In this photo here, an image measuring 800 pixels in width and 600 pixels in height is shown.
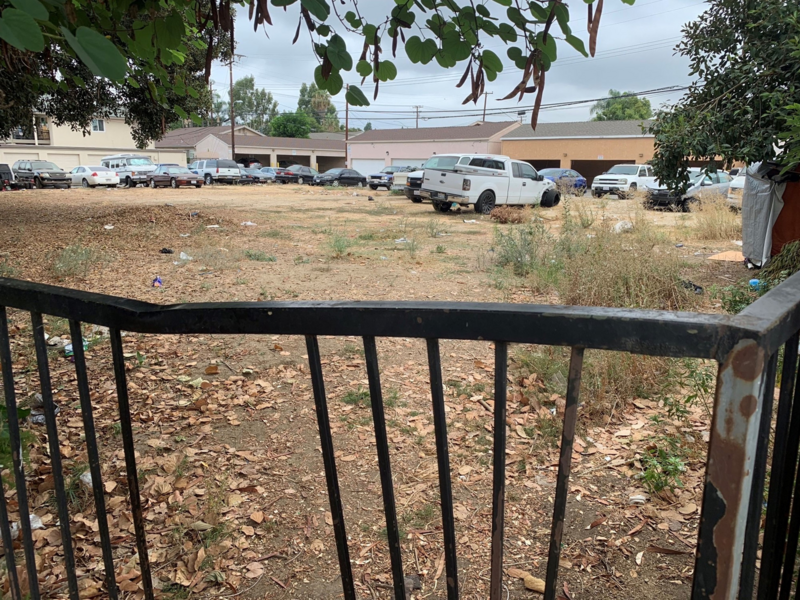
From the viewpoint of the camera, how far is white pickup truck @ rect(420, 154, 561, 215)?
1903cm

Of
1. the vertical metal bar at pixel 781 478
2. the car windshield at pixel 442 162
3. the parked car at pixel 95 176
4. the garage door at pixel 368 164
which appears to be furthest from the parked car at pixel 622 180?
the garage door at pixel 368 164

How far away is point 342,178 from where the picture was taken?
4188 centimetres

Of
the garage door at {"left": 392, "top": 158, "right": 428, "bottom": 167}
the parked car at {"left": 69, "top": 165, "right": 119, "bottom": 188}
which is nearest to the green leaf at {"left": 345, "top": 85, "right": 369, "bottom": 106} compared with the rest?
the parked car at {"left": 69, "top": 165, "right": 119, "bottom": 188}

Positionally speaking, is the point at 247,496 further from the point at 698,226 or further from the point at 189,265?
the point at 698,226

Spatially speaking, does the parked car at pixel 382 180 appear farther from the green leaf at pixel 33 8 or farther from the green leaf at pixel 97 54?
the green leaf at pixel 33 8

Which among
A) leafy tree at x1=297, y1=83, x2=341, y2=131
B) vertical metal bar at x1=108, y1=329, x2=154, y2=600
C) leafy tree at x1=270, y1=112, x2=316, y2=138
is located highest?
leafy tree at x1=297, y1=83, x2=341, y2=131

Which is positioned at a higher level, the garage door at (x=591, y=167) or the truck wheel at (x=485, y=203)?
the garage door at (x=591, y=167)

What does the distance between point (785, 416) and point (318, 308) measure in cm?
99

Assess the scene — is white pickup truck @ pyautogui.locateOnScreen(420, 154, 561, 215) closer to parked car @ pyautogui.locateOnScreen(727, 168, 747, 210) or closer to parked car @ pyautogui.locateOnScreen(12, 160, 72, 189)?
parked car @ pyautogui.locateOnScreen(727, 168, 747, 210)

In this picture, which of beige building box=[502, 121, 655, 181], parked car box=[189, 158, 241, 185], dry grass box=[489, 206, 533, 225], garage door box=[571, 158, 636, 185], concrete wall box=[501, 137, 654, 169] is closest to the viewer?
dry grass box=[489, 206, 533, 225]

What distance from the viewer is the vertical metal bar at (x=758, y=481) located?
977 mm

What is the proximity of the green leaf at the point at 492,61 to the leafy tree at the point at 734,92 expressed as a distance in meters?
5.97

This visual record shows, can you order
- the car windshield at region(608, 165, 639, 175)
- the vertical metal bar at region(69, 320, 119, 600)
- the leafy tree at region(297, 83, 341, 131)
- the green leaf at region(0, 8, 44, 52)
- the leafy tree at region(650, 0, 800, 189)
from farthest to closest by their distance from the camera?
the leafy tree at region(297, 83, 341, 131), the car windshield at region(608, 165, 639, 175), the leafy tree at region(650, 0, 800, 189), the vertical metal bar at region(69, 320, 119, 600), the green leaf at region(0, 8, 44, 52)

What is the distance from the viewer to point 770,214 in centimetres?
880
